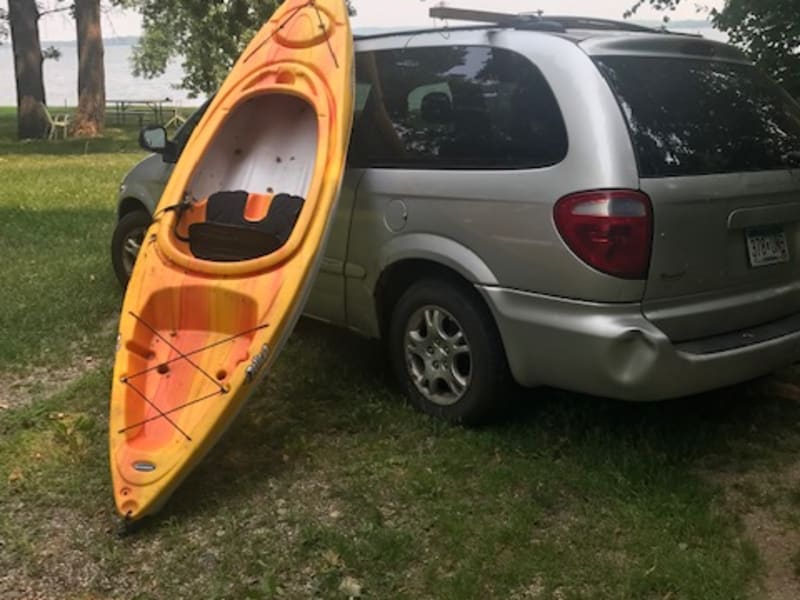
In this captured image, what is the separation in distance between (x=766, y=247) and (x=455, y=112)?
56.0 inches

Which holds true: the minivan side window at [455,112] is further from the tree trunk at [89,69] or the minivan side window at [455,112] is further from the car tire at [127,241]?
the tree trunk at [89,69]

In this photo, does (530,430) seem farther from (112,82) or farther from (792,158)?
(112,82)

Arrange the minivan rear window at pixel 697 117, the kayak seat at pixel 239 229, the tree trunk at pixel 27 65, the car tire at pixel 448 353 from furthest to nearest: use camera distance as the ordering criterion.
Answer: the tree trunk at pixel 27 65, the kayak seat at pixel 239 229, the car tire at pixel 448 353, the minivan rear window at pixel 697 117

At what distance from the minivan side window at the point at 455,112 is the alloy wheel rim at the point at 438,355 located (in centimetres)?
68

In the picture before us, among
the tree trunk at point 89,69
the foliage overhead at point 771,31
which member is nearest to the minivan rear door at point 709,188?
the foliage overhead at point 771,31

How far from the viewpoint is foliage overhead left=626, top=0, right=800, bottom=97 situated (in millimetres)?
6281

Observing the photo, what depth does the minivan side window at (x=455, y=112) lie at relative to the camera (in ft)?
12.6

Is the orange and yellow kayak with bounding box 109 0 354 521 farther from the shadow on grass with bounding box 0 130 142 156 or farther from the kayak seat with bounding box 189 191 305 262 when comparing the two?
the shadow on grass with bounding box 0 130 142 156

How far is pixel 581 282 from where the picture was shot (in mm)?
3607

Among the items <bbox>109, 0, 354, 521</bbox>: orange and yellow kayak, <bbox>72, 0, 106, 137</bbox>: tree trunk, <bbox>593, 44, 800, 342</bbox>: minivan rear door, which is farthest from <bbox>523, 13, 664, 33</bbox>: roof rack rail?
<bbox>72, 0, 106, 137</bbox>: tree trunk

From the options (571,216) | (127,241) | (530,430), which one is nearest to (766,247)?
(571,216)

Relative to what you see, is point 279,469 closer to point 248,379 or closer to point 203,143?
point 248,379

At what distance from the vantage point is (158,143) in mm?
5820

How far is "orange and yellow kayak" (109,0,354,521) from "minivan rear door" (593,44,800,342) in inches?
56.1
